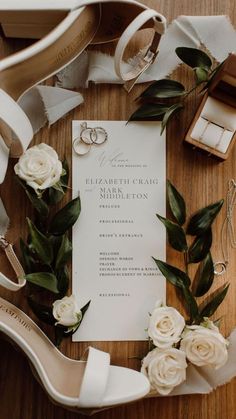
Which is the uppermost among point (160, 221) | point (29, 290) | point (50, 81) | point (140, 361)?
point (50, 81)

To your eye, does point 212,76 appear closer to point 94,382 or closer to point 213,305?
point 213,305

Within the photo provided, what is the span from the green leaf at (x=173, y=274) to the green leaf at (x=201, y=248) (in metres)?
0.03

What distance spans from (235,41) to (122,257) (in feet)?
1.19

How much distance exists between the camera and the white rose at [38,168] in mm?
732

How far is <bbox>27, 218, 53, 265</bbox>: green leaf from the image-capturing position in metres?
0.76

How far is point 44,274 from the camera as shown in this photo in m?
0.76

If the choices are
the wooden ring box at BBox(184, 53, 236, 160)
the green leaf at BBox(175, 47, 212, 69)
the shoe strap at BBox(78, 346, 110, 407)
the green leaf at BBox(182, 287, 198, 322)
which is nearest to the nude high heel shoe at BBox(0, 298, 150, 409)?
the shoe strap at BBox(78, 346, 110, 407)

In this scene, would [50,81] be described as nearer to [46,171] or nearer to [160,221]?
[46,171]

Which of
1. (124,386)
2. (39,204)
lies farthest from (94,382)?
(39,204)

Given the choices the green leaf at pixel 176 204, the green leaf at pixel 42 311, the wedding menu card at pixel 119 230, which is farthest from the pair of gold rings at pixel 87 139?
the green leaf at pixel 42 311

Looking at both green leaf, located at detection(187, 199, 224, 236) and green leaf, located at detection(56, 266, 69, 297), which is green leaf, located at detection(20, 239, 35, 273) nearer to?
green leaf, located at detection(56, 266, 69, 297)

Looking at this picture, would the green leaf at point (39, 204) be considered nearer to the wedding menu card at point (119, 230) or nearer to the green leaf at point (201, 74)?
the wedding menu card at point (119, 230)

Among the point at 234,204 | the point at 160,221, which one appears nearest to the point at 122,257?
the point at 160,221

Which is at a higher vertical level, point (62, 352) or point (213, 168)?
point (213, 168)
